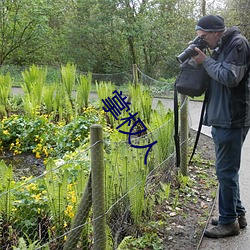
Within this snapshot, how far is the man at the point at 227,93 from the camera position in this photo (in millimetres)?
2826

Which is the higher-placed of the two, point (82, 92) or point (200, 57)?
point (200, 57)

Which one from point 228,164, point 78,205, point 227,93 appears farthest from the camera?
point 228,164

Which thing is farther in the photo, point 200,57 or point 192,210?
point 192,210

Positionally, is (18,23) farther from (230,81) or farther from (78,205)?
(78,205)

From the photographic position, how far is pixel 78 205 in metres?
2.52

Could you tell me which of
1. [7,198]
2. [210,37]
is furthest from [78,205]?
[210,37]

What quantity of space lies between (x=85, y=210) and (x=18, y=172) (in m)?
2.78

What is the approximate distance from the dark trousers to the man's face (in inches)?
27.1

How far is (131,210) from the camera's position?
10.4 feet

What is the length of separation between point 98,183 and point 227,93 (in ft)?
4.25

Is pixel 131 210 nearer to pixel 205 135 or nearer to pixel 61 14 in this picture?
pixel 205 135

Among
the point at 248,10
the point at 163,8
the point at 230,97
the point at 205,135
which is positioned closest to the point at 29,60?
the point at 163,8

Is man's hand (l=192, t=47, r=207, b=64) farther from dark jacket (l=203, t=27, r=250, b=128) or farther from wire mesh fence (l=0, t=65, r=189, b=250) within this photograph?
wire mesh fence (l=0, t=65, r=189, b=250)

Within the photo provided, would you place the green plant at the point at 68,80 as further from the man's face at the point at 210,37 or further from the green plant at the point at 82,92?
the man's face at the point at 210,37
